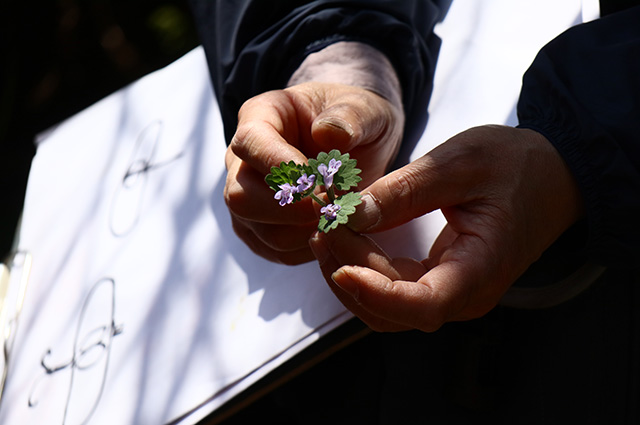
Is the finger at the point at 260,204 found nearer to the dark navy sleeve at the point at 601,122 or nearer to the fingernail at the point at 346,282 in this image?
the fingernail at the point at 346,282

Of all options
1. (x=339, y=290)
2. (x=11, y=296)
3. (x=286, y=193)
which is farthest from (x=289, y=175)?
(x=11, y=296)

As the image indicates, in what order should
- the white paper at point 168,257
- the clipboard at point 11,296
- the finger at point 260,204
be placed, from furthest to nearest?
the clipboard at point 11,296 < the white paper at point 168,257 < the finger at point 260,204

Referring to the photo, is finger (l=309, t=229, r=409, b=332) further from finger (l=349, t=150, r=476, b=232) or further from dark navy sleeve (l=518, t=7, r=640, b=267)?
dark navy sleeve (l=518, t=7, r=640, b=267)

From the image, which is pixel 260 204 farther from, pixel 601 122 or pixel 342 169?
pixel 601 122

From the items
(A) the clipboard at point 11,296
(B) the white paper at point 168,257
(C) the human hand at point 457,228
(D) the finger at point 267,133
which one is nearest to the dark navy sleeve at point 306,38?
(B) the white paper at point 168,257

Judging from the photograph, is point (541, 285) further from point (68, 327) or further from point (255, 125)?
point (68, 327)

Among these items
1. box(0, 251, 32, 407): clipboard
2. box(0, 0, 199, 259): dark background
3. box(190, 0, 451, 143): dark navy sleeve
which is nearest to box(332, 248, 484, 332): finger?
box(190, 0, 451, 143): dark navy sleeve

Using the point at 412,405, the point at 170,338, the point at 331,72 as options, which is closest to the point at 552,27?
the point at 331,72
